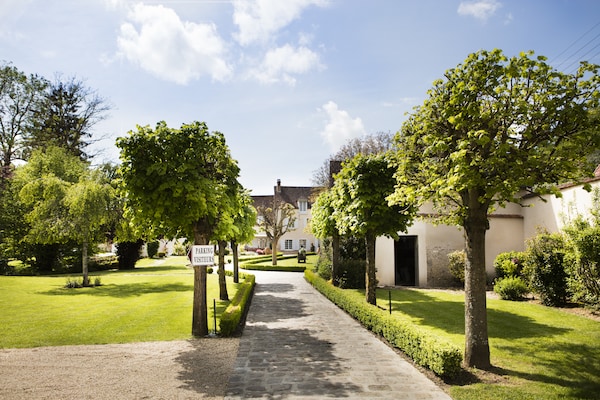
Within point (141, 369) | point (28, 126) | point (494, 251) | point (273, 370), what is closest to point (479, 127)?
point (273, 370)

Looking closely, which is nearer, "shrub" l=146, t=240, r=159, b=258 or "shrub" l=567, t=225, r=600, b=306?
"shrub" l=567, t=225, r=600, b=306

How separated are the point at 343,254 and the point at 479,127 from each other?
1649 centimetres

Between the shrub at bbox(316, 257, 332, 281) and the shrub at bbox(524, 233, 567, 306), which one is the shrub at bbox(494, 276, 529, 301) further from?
the shrub at bbox(316, 257, 332, 281)

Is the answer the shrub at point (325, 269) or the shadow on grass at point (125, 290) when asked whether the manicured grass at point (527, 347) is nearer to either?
the shrub at point (325, 269)

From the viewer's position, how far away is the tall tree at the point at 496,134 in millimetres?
6883

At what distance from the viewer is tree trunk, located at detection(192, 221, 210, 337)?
11.4 m

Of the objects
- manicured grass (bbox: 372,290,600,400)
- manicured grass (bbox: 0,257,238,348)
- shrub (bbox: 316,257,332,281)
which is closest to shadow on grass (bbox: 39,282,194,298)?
manicured grass (bbox: 0,257,238,348)

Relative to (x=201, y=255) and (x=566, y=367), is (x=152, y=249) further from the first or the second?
(x=566, y=367)

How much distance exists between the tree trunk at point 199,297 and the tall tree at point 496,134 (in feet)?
21.8

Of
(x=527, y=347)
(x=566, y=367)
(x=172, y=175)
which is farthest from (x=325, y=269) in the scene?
(x=566, y=367)

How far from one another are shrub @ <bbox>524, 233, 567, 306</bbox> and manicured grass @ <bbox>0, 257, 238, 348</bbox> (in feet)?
40.3

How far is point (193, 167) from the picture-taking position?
1048 centimetres

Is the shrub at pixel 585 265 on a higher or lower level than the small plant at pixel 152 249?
higher

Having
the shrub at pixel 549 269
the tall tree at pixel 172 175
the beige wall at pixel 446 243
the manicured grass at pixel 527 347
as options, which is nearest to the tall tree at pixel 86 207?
the tall tree at pixel 172 175
